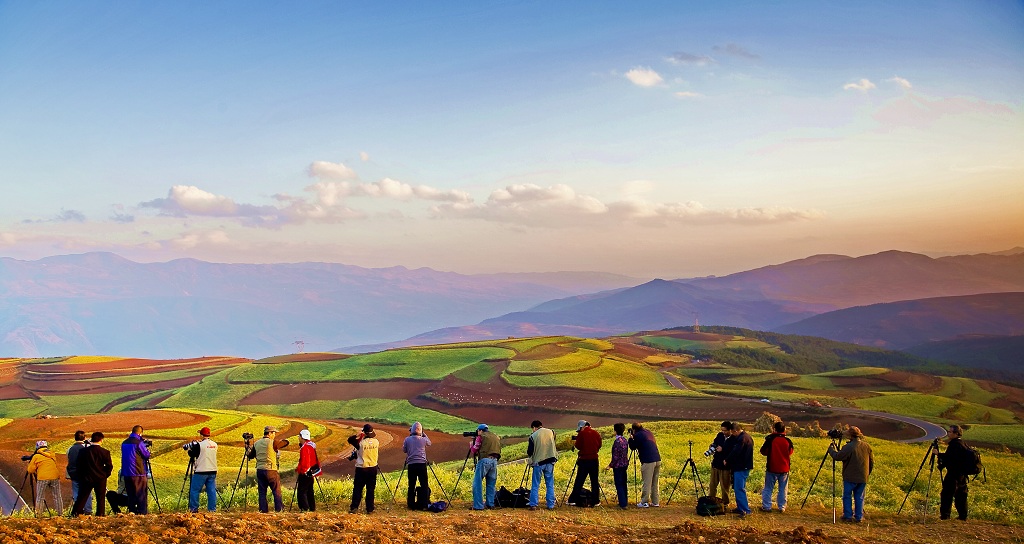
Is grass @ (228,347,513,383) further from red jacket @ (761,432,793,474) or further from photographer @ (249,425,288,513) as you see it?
red jacket @ (761,432,793,474)

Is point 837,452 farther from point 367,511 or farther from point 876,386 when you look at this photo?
point 876,386

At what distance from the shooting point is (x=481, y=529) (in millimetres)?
13984

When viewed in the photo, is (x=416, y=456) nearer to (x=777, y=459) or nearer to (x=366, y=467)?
(x=366, y=467)

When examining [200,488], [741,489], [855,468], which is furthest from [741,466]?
[200,488]

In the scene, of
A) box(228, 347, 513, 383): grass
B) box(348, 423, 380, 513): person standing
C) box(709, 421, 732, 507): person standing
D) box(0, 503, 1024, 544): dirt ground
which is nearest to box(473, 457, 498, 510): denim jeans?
box(0, 503, 1024, 544): dirt ground

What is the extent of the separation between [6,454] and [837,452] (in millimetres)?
41190

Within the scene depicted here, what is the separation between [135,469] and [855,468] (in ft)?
60.2

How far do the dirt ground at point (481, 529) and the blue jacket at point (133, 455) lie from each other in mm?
2689

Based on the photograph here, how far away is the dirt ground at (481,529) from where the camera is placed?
12.3 m

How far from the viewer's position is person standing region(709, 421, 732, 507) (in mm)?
17688

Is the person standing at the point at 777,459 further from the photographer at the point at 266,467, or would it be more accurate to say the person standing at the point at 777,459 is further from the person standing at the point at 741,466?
the photographer at the point at 266,467

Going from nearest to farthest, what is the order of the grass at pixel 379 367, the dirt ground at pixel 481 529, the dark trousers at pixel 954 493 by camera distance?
1. the dirt ground at pixel 481 529
2. the dark trousers at pixel 954 493
3. the grass at pixel 379 367

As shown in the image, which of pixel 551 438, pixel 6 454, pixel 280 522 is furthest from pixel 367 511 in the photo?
pixel 6 454

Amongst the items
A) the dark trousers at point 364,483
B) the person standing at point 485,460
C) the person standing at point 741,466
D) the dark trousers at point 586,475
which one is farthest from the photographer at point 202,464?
the person standing at point 741,466
